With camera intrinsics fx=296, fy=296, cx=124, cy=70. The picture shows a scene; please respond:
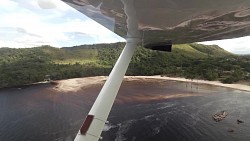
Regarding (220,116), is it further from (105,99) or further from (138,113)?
(105,99)

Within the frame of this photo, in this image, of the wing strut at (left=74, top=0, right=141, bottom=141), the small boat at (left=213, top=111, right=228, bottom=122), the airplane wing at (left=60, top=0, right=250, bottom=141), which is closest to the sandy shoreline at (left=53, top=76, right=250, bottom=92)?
the small boat at (left=213, top=111, right=228, bottom=122)

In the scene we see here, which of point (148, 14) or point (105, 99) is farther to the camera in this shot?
point (105, 99)

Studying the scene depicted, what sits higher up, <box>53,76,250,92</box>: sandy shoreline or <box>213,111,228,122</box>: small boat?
<box>53,76,250,92</box>: sandy shoreline

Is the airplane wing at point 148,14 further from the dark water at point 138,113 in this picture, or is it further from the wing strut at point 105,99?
the dark water at point 138,113

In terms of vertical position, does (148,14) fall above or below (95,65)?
above

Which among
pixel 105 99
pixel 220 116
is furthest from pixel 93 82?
pixel 105 99

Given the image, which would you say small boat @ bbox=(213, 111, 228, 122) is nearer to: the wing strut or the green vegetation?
the green vegetation

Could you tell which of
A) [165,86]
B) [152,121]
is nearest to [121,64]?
[152,121]
